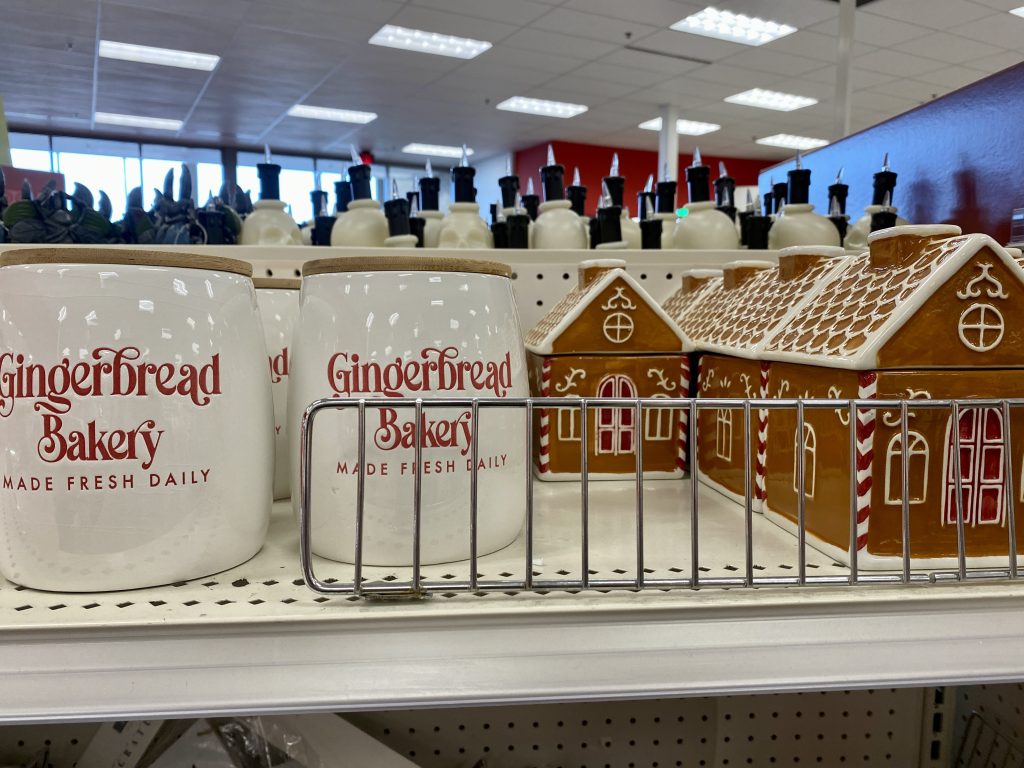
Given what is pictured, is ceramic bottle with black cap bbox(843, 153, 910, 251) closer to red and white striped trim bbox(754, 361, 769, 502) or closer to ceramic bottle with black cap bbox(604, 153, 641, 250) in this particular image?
ceramic bottle with black cap bbox(604, 153, 641, 250)

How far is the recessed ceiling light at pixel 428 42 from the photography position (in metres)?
5.15

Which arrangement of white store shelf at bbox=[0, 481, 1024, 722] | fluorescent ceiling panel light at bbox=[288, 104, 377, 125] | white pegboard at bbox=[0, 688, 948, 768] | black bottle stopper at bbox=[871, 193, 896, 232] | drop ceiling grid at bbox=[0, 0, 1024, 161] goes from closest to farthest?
1. white store shelf at bbox=[0, 481, 1024, 722]
2. white pegboard at bbox=[0, 688, 948, 768]
3. black bottle stopper at bbox=[871, 193, 896, 232]
4. drop ceiling grid at bbox=[0, 0, 1024, 161]
5. fluorescent ceiling panel light at bbox=[288, 104, 377, 125]

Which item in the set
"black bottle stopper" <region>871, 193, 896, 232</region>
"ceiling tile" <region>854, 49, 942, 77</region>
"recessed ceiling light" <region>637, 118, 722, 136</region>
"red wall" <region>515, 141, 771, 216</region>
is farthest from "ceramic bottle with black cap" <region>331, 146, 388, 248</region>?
"red wall" <region>515, 141, 771, 216</region>

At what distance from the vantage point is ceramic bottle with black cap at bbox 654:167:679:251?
3.80 ft

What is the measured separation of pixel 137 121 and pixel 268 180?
7813 millimetres

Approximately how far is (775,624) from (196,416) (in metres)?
0.37

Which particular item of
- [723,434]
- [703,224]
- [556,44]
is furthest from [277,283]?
[556,44]

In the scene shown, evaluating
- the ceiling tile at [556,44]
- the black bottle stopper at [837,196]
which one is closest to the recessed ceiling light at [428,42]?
the ceiling tile at [556,44]

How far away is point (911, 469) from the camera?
490 mm

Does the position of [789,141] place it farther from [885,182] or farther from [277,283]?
[277,283]

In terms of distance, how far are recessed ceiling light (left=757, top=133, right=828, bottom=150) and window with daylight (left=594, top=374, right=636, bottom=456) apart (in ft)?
27.1

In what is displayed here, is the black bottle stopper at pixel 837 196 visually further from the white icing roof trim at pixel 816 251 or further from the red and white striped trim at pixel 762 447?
the red and white striped trim at pixel 762 447

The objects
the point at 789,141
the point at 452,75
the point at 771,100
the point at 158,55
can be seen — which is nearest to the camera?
the point at 158,55

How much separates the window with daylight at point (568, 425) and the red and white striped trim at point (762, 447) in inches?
8.1
